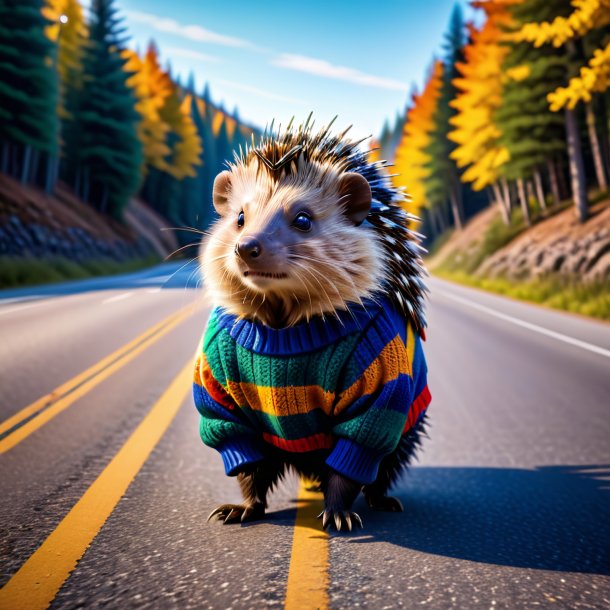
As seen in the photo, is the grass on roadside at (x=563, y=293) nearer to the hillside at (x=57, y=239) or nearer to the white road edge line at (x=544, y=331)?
the white road edge line at (x=544, y=331)

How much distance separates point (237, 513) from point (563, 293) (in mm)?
15663

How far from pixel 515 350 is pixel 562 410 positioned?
11.7 ft

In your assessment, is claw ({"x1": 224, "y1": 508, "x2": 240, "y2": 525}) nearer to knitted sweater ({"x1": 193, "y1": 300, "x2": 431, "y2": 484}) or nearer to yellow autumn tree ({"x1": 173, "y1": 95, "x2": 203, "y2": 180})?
knitted sweater ({"x1": 193, "y1": 300, "x2": 431, "y2": 484})

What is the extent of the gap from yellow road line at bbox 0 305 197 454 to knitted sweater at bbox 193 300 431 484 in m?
0.31

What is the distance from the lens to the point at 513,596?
1999 mm

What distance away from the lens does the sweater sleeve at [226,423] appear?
97.4 inches

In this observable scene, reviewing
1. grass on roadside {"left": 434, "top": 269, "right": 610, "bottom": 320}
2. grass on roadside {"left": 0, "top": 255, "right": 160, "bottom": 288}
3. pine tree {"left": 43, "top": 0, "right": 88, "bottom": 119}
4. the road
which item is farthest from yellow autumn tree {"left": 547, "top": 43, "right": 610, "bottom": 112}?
pine tree {"left": 43, "top": 0, "right": 88, "bottom": 119}

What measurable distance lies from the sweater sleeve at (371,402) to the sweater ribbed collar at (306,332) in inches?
2.2

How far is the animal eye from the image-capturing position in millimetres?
2266

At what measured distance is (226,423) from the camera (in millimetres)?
2479

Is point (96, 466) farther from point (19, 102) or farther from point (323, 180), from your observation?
point (19, 102)

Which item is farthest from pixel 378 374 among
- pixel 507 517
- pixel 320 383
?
pixel 507 517

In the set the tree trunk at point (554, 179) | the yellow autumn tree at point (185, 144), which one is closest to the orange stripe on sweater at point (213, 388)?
the tree trunk at point (554, 179)

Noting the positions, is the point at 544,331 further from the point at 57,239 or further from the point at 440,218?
the point at 440,218
